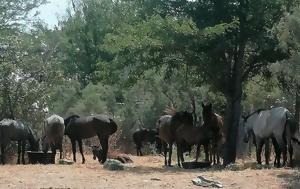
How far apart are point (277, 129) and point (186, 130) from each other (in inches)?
123

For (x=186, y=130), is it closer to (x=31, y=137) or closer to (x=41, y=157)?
(x=41, y=157)

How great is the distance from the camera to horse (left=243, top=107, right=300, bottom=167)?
17.2 m

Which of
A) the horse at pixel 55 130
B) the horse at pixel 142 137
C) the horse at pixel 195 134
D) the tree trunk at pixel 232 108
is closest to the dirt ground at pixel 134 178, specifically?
the horse at pixel 195 134

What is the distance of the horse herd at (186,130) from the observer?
1748 cm

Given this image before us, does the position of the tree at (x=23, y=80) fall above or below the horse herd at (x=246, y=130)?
above

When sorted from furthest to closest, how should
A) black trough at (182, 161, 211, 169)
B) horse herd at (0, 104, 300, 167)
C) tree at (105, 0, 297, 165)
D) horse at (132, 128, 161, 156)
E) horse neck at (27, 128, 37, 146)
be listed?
horse at (132, 128, 161, 156)
horse neck at (27, 128, 37, 146)
tree at (105, 0, 297, 165)
black trough at (182, 161, 211, 169)
horse herd at (0, 104, 300, 167)

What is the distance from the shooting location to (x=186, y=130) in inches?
738

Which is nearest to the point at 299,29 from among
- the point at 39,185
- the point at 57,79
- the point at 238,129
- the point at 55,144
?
the point at 39,185

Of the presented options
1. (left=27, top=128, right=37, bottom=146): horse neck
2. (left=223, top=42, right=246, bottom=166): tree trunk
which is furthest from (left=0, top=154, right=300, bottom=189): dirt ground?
(left=27, top=128, right=37, bottom=146): horse neck

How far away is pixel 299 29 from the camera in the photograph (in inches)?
535

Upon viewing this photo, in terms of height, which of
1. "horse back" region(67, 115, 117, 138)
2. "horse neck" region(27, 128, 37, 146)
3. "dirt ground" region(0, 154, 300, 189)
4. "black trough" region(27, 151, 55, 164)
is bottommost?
"dirt ground" region(0, 154, 300, 189)

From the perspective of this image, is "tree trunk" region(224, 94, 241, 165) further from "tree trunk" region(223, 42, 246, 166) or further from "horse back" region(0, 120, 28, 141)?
"horse back" region(0, 120, 28, 141)

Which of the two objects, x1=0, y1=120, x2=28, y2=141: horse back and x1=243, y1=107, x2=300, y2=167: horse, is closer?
x1=243, y1=107, x2=300, y2=167: horse

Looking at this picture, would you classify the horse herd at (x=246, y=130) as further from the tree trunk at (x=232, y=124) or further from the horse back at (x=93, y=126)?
the horse back at (x=93, y=126)
